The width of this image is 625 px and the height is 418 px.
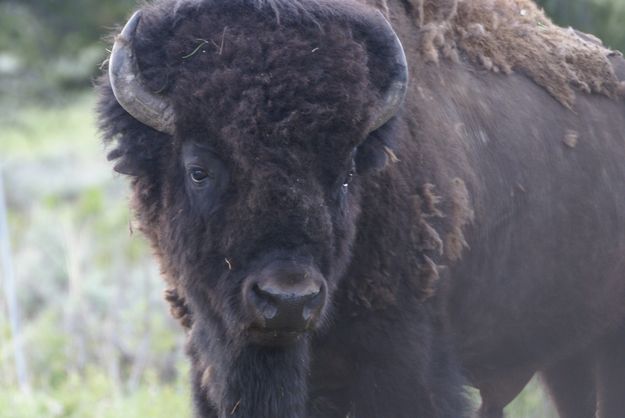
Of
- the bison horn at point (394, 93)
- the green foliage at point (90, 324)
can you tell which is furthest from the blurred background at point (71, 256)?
the bison horn at point (394, 93)

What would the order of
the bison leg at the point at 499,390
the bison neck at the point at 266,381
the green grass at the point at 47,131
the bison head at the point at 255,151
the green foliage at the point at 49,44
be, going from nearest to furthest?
the bison head at the point at 255,151
the bison neck at the point at 266,381
the bison leg at the point at 499,390
the green grass at the point at 47,131
the green foliage at the point at 49,44

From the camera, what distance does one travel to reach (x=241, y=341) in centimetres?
465

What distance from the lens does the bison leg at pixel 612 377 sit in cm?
659

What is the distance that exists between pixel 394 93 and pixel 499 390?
230 centimetres

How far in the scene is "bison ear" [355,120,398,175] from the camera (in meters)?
4.74

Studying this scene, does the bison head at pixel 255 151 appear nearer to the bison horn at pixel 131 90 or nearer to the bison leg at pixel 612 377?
the bison horn at pixel 131 90

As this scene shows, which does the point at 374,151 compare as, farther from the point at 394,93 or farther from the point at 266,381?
the point at 266,381

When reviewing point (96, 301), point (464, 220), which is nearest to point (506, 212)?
point (464, 220)

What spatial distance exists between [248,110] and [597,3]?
467 cm

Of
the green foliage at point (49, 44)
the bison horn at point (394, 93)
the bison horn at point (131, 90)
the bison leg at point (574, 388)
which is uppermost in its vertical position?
the bison horn at point (394, 93)

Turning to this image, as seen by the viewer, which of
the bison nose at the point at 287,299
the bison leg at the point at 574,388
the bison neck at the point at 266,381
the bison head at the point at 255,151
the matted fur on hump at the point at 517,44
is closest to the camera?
the bison nose at the point at 287,299

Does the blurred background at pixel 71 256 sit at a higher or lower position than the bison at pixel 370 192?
lower

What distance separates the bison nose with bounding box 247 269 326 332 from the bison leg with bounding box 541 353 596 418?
2971 millimetres

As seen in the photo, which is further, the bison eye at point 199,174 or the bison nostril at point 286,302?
the bison eye at point 199,174
